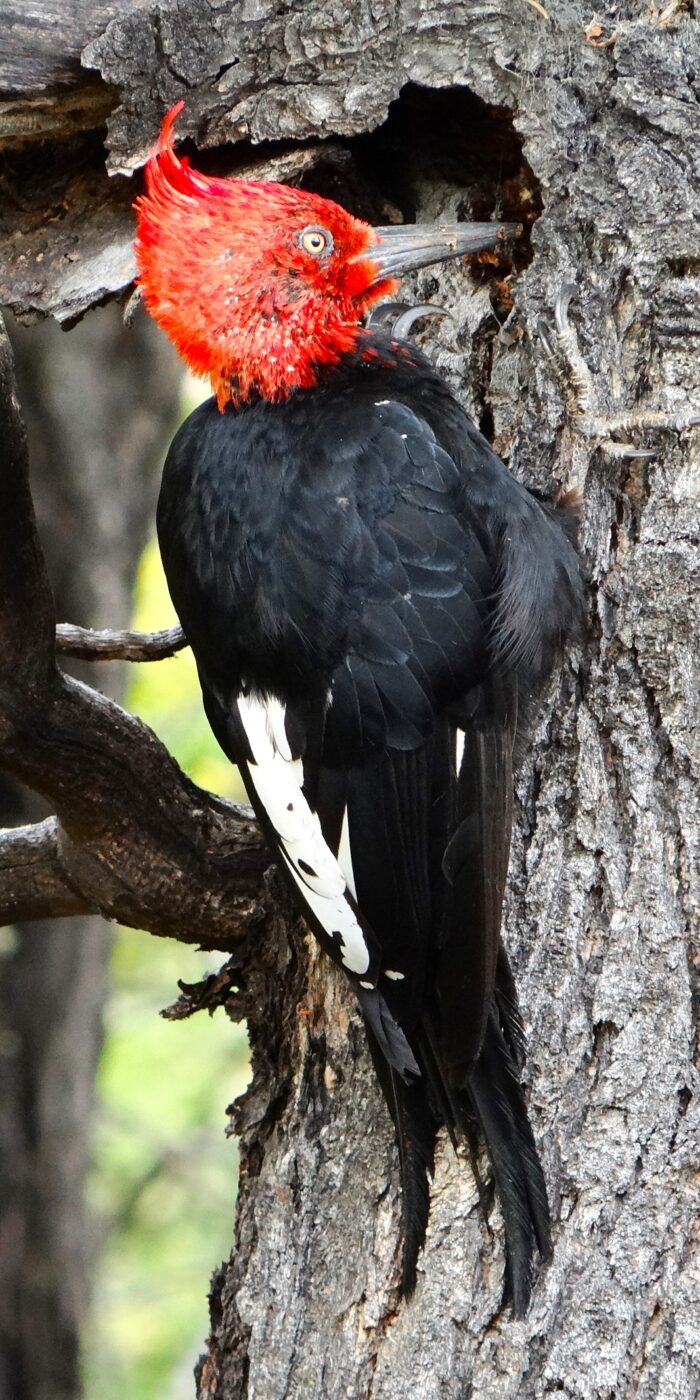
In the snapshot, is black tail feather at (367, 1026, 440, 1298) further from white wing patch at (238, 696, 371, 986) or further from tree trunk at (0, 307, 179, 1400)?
tree trunk at (0, 307, 179, 1400)

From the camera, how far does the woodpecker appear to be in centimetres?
204

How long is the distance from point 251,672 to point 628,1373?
1.09m

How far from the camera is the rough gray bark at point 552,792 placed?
2.00 m

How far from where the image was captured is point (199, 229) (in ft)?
7.15

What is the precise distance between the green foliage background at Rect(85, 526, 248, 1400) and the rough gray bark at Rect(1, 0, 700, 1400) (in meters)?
2.65

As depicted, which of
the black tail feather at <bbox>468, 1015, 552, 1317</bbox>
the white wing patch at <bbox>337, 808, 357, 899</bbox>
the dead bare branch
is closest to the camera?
the black tail feather at <bbox>468, 1015, 552, 1317</bbox>

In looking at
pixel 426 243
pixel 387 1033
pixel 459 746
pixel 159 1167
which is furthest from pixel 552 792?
pixel 159 1167

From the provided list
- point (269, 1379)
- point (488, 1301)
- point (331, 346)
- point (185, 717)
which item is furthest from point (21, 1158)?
point (331, 346)

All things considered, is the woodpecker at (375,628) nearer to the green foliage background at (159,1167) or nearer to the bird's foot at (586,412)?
the bird's foot at (586,412)

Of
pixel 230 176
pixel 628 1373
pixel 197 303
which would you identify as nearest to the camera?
pixel 628 1373

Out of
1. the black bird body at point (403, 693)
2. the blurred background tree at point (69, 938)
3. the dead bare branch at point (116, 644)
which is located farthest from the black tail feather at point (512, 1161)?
the blurred background tree at point (69, 938)

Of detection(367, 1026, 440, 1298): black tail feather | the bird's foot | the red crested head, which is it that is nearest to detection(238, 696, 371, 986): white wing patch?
detection(367, 1026, 440, 1298): black tail feather

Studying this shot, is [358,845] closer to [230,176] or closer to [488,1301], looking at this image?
[488,1301]

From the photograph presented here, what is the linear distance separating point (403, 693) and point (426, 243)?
740mm
